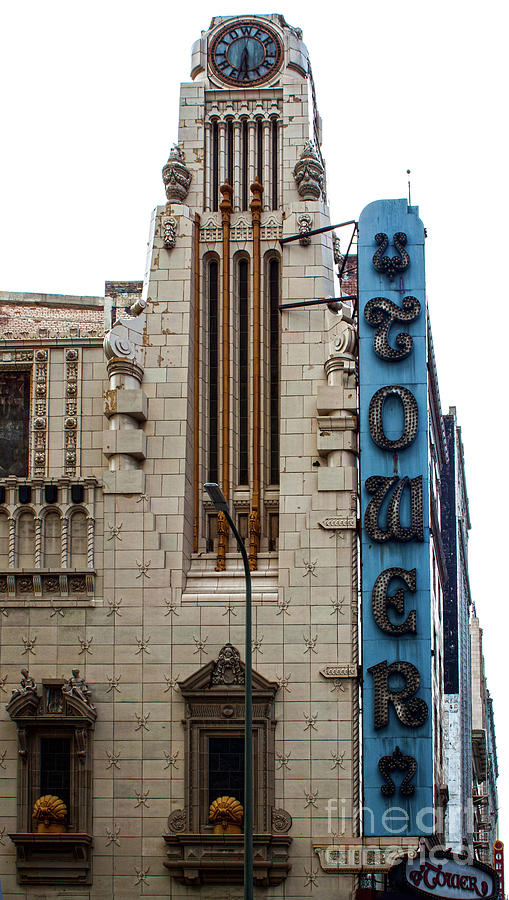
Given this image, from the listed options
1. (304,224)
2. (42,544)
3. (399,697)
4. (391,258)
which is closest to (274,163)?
(304,224)

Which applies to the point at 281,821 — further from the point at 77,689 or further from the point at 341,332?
the point at 341,332

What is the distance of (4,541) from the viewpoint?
134ft

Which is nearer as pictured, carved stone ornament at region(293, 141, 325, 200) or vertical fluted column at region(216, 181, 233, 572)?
vertical fluted column at region(216, 181, 233, 572)

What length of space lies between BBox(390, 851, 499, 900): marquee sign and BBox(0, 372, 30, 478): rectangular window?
15.3m

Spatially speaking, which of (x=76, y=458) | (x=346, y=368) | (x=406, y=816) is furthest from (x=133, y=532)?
(x=406, y=816)

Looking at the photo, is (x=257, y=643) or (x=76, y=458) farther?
(x=76, y=458)

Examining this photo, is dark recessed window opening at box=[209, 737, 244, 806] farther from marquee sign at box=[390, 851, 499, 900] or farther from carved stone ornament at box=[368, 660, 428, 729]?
marquee sign at box=[390, 851, 499, 900]

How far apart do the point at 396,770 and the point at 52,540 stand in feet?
35.5

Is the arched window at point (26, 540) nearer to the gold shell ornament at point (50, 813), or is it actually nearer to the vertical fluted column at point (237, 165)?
the gold shell ornament at point (50, 813)

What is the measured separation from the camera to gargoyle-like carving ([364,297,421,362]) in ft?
136

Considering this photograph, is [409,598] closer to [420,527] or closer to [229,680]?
[420,527]

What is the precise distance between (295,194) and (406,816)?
17.5m

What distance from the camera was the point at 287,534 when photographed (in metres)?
40.2

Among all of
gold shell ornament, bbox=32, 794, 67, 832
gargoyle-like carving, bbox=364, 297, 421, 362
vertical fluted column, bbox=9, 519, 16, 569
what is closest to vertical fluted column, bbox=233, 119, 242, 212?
gargoyle-like carving, bbox=364, 297, 421, 362
